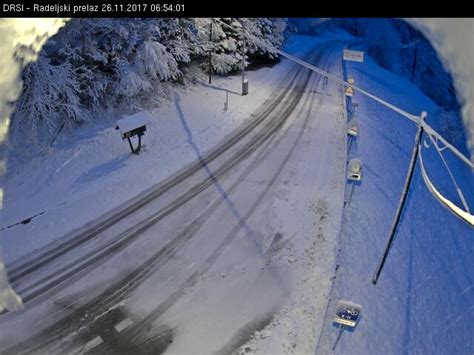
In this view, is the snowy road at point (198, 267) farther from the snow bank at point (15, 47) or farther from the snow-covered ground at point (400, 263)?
the snow bank at point (15, 47)

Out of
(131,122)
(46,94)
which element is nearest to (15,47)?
(131,122)

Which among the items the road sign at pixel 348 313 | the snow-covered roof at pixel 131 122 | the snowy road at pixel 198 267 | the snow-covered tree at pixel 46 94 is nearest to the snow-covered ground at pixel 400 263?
the snowy road at pixel 198 267

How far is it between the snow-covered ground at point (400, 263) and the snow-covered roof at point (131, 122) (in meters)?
10.1

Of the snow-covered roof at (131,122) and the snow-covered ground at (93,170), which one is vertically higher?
the snow-covered roof at (131,122)

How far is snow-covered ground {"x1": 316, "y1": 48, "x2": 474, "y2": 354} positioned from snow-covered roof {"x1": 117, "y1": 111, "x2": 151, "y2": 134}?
397 inches

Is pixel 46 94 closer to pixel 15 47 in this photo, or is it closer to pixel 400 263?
pixel 15 47

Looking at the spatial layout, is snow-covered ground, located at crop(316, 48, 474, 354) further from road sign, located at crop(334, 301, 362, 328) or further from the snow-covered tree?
the snow-covered tree

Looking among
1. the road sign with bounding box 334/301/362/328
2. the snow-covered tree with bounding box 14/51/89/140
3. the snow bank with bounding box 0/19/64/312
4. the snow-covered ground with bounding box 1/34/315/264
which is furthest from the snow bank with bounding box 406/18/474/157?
the snow-covered tree with bounding box 14/51/89/140

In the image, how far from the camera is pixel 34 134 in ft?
64.8

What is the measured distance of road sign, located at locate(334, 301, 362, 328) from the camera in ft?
31.0

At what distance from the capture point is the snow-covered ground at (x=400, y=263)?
12.7 metres

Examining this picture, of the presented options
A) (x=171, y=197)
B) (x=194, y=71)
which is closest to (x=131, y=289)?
(x=171, y=197)

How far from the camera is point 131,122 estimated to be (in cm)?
1903

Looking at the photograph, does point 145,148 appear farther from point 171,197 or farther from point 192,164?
point 171,197
